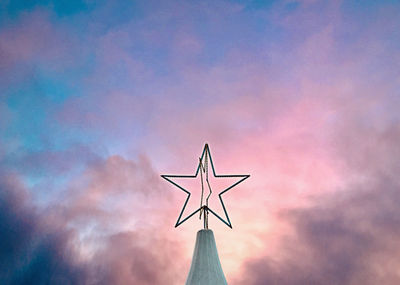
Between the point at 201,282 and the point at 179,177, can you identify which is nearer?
the point at 201,282

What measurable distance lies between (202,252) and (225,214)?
4.30 feet

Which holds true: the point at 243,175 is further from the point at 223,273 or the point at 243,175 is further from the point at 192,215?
the point at 223,273

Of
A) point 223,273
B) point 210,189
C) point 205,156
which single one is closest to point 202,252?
point 223,273

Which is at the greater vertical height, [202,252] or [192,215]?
[192,215]

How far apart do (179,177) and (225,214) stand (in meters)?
1.83

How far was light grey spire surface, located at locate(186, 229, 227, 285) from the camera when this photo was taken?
11.4 meters

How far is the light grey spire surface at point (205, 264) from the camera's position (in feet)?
37.3

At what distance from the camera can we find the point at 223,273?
11805mm

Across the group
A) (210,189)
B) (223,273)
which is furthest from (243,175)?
(223,273)

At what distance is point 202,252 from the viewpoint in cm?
1184

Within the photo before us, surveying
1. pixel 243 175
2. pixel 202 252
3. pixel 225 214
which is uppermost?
Answer: pixel 243 175

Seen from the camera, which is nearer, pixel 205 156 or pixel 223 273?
pixel 223 273

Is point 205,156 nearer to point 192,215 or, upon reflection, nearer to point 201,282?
point 192,215

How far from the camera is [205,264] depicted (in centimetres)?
1162
